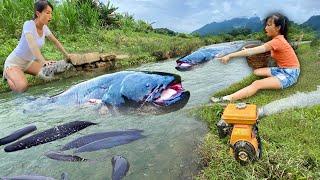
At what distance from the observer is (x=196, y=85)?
8.61m

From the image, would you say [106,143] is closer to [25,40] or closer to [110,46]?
[25,40]

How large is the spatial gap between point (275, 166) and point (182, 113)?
2.69 m

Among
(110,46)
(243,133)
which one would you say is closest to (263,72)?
(243,133)

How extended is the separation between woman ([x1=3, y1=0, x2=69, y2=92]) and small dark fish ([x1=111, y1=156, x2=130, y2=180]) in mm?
3035

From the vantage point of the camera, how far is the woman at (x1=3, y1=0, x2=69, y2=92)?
6.95 meters

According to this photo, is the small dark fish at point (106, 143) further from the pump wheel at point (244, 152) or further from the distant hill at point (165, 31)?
the distant hill at point (165, 31)

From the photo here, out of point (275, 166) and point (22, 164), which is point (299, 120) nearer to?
point (275, 166)

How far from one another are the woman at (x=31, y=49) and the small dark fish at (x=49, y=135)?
1.59 metres

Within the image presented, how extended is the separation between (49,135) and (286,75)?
382 cm

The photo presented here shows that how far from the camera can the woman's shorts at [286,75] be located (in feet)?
22.5

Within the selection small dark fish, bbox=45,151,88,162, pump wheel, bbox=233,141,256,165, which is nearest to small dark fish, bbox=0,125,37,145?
small dark fish, bbox=45,151,88,162

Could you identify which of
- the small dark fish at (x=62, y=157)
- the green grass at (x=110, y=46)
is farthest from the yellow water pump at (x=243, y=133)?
the green grass at (x=110, y=46)

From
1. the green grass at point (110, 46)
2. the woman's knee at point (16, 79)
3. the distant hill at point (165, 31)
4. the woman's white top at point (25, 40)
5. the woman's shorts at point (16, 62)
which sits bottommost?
the distant hill at point (165, 31)

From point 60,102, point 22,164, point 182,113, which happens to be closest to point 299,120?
point 182,113
